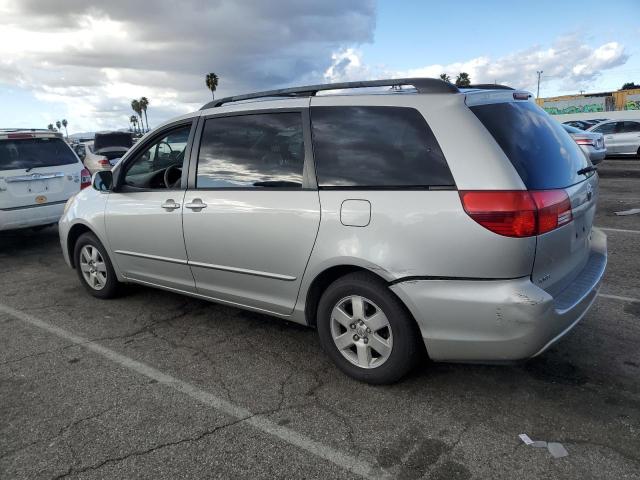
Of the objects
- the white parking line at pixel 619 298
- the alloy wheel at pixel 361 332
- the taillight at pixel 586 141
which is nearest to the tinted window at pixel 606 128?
the taillight at pixel 586 141

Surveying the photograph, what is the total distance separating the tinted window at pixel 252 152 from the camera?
3.44 m

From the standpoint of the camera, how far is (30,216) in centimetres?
706

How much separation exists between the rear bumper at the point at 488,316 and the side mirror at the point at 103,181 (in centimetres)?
298

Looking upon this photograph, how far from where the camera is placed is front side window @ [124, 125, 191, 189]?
416 cm

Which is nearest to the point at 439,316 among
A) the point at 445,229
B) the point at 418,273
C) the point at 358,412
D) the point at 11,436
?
the point at 418,273

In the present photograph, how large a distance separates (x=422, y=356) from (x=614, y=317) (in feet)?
6.42

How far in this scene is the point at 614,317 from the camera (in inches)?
161

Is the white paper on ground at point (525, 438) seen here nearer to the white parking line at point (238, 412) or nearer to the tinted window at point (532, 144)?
the white parking line at point (238, 412)

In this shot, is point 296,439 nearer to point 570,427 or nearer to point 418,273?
point 418,273

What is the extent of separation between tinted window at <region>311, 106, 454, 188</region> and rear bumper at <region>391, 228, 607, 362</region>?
1.93ft

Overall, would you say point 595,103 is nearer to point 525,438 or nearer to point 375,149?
point 375,149

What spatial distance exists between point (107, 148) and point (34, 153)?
8613 millimetres

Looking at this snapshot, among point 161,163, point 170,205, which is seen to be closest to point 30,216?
point 161,163

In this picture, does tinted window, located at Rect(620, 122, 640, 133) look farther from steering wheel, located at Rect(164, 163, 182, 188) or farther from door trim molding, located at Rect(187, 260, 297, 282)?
door trim molding, located at Rect(187, 260, 297, 282)
